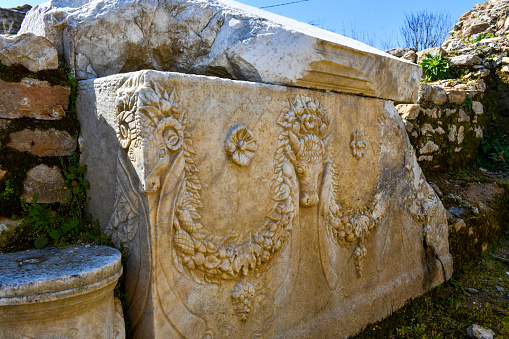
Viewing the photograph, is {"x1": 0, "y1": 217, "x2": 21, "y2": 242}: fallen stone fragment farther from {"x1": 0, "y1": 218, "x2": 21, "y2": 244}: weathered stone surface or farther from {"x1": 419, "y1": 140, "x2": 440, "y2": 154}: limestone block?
{"x1": 419, "y1": 140, "x2": 440, "y2": 154}: limestone block

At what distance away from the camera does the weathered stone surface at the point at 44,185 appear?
6.08 feet

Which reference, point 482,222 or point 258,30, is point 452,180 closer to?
point 482,222

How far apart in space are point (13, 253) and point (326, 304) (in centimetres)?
164

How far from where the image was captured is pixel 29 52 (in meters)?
1.86

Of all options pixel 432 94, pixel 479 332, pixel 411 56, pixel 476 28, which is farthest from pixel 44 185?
pixel 476 28

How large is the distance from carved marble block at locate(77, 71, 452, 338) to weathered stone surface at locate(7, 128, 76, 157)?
0.33 feet

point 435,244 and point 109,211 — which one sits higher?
point 109,211

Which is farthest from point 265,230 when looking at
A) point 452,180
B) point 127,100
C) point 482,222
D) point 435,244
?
point 452,180

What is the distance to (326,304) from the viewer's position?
231cm

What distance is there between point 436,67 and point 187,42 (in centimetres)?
430

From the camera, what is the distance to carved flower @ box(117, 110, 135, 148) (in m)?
1.57

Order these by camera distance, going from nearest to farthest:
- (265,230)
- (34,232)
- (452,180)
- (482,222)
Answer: (34,232), (265,230), (482,222), (452,180)

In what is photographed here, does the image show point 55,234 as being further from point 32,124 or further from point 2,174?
point 32,124

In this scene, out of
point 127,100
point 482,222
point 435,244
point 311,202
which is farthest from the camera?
point 482,222
